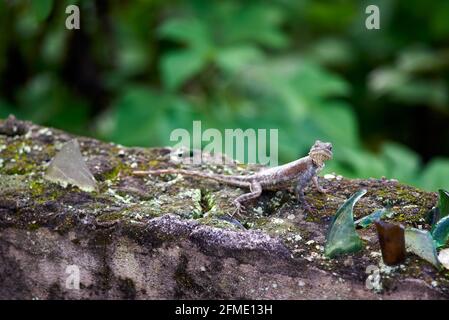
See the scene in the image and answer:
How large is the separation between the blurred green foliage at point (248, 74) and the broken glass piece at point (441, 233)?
131 cm

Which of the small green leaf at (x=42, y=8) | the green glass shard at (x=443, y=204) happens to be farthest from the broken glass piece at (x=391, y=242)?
the small green leaf at (x=42, y=8)

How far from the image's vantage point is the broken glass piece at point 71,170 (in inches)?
104

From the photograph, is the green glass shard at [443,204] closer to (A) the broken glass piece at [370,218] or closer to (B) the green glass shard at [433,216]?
(B) the green glass shard at [433,216]

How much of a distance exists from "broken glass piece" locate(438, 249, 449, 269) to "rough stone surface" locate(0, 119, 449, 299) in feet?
0.14

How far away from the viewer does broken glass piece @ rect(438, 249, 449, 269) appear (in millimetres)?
2115

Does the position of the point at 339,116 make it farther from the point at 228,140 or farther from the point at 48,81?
the point at 48,81

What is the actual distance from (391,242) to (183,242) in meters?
0.68

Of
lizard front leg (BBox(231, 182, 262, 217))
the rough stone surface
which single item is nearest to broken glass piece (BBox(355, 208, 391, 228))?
the rough stone surface

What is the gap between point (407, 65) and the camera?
5.18m

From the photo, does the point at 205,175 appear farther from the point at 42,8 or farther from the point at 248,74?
the point at 248,74

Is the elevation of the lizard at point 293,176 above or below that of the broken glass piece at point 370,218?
above

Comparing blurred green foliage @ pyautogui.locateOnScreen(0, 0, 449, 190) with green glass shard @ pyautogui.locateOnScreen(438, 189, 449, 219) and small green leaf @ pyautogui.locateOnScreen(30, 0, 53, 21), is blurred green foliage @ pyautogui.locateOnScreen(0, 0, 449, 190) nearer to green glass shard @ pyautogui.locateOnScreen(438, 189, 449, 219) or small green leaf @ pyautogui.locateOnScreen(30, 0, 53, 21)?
small green leaf @ pyautogui.locateOnScreen(30, 0, 53, 21)
